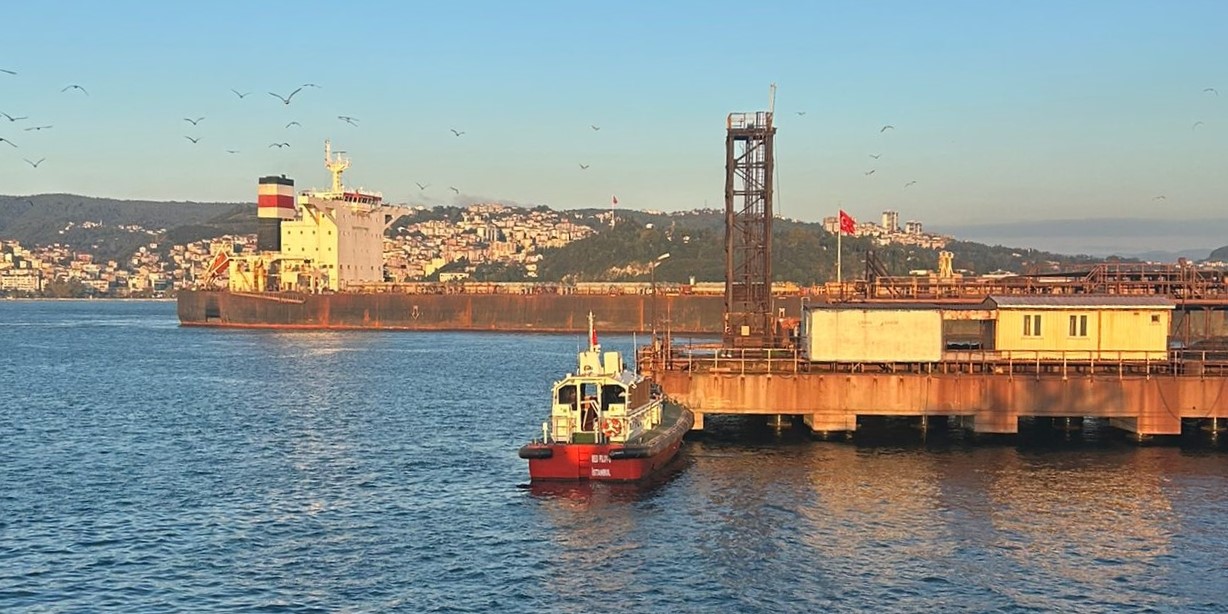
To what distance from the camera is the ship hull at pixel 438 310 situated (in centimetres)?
12243

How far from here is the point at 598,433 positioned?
35781mm

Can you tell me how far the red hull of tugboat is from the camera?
3484 centimetres

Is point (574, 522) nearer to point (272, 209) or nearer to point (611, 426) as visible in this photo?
point (611, 426)

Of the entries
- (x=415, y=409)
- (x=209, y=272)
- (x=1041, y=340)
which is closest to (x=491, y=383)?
(x=415, y=409)

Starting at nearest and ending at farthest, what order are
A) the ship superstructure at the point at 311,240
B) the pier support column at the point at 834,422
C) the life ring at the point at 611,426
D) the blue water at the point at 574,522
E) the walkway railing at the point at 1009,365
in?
the blue water at the point at 574,522, the life ring at the point at 611,426, the walkway railing at the point at 1009,365, the pier support column at the point at 834,422, the ship superstructure at the point at 311,240

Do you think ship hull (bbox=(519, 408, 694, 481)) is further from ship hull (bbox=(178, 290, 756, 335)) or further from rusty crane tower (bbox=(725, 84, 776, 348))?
ship hull (bbox=(178, 290, 756, 335))

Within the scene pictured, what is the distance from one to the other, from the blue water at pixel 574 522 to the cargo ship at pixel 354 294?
67700 millimetres

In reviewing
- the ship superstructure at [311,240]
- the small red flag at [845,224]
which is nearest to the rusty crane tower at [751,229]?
the small red flag at [845,224]

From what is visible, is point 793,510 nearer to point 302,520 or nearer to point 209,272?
point 302,520

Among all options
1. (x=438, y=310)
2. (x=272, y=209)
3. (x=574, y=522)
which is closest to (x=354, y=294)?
(x=438, y=310)

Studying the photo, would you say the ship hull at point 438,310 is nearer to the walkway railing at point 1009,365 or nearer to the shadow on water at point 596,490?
the walkway railing at point 1009,365

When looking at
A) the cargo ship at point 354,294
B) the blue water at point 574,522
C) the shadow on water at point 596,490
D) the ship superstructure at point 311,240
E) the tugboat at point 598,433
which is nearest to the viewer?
the blue water at point 574,522

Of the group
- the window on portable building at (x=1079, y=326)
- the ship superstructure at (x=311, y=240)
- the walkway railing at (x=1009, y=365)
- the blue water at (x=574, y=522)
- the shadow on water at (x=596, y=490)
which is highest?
the ship superstructure at (x=311, y=240)

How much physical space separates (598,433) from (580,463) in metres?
1.33
